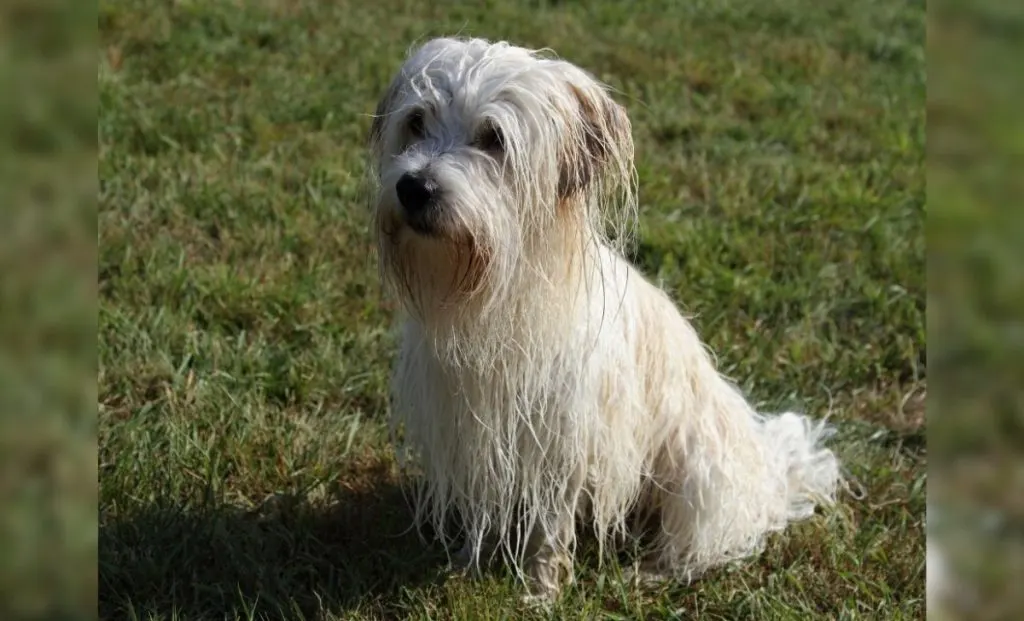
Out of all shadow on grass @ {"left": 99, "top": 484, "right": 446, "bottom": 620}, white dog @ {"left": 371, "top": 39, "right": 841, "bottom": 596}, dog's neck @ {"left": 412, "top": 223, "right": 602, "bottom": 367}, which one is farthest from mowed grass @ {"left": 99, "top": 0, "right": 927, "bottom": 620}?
dog's neck @ {"left": 412, "top": 223, "right": 602, "bottom": 367}

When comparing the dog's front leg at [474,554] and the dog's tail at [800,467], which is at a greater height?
the dog's tail at [800,467]

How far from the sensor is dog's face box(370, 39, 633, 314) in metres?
2.40

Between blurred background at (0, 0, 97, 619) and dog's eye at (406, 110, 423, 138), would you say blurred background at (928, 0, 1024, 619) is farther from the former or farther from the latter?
dog's eye at (406, 110, 423, 138)

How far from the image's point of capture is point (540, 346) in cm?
270

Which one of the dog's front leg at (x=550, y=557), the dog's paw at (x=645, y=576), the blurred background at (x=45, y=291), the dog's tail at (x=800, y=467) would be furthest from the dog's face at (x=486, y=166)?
the blurred background at (x=45, y=291)

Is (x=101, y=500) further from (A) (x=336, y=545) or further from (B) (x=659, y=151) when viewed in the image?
(B) (x=659, y=151)

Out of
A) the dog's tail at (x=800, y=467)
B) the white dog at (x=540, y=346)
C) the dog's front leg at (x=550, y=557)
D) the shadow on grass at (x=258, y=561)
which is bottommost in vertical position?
the shadow on grass at (x=258, y=561)

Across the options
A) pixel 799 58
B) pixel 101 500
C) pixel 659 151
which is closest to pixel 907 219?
pixel 659 151

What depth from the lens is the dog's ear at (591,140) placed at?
2.55m

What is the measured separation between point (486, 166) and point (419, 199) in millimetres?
207

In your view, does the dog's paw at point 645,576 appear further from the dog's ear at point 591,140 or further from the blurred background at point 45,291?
the blurred background at point 45,291

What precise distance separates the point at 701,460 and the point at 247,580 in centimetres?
143

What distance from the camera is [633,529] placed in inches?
131

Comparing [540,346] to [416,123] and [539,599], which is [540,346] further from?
[539,599]
